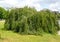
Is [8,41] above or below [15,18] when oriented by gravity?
below

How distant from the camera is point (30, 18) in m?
19.8

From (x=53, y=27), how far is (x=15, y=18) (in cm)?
446

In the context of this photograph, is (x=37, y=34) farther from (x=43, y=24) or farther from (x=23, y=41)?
(x=23, y=41)

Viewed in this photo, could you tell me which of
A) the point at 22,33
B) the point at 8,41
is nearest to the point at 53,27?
the point at 22,33

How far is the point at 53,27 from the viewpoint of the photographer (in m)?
19.6

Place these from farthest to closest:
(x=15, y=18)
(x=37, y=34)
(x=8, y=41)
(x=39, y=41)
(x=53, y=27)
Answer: (x=15, y=18), (x=53, y=27), (x=37, y=34), (x=39, y=41), (x=8, y=41)

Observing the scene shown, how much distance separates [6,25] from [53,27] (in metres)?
5.48

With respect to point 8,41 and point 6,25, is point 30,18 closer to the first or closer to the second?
point 6,25

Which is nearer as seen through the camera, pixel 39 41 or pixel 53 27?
pixel 39 41

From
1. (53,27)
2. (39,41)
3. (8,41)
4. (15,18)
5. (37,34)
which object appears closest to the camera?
(8,41)

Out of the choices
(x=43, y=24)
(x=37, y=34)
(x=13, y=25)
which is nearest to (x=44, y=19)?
(x=43, y=24)

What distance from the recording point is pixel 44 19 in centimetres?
1930

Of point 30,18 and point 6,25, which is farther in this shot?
point 6,25

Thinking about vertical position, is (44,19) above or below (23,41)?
above
